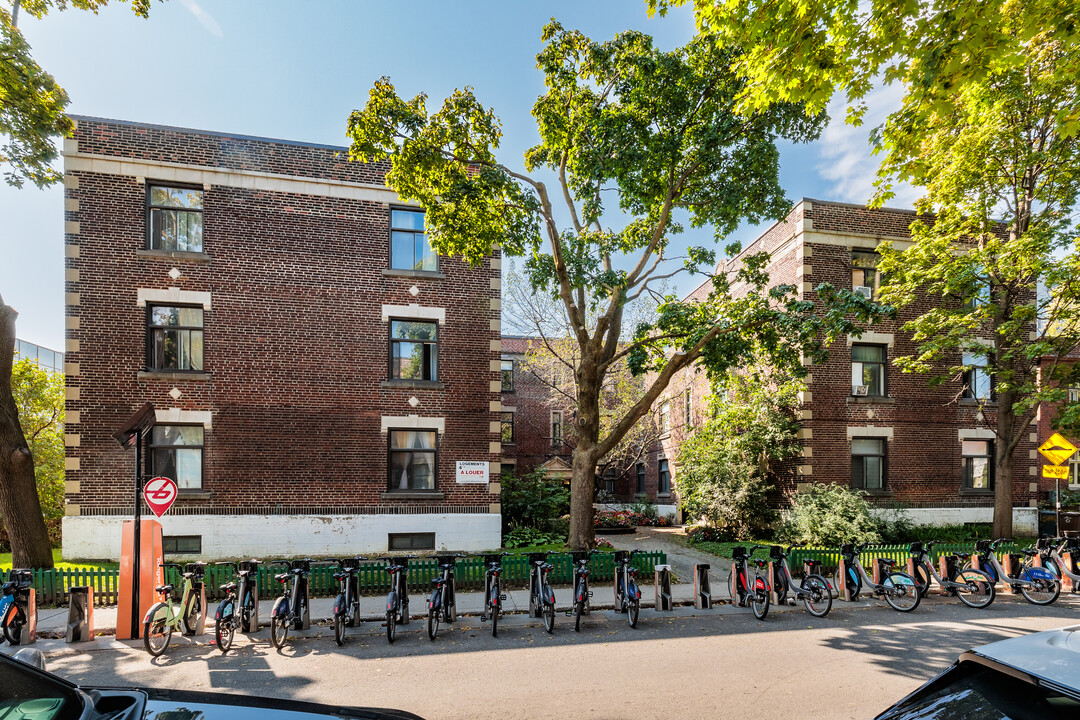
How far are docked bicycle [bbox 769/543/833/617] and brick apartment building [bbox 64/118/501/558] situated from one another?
25.6ft

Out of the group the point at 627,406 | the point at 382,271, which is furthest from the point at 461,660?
the point at 627,406

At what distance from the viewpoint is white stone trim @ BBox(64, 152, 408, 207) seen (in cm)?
1366

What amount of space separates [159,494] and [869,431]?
18896mm

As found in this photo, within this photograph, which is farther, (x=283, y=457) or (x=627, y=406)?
(x=627, y=406)

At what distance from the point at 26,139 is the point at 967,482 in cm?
2755

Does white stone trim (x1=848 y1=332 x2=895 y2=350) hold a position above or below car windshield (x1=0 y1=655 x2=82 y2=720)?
above

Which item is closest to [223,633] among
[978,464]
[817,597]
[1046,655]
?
[1046,655]

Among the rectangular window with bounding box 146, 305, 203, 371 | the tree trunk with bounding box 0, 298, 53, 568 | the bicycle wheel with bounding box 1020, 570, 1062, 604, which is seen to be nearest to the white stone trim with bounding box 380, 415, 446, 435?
the rectangular window with bounding box 146, 305, 203, 371

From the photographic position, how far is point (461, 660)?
23.4ft

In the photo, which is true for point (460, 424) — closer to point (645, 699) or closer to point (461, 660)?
point (461, 660)

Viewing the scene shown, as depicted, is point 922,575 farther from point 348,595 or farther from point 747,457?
point 348,595

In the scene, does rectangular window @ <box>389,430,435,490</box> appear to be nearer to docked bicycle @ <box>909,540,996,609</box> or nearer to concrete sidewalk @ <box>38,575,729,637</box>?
concrete sidewalk @ <box>38,575,729,637</box>

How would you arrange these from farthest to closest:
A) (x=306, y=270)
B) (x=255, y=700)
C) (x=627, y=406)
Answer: (x=627, y=406), (x=306, y=270), (x=255, y=700)

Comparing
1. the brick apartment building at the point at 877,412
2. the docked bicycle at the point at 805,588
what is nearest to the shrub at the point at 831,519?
the brick apartment building at the point at 877,412
